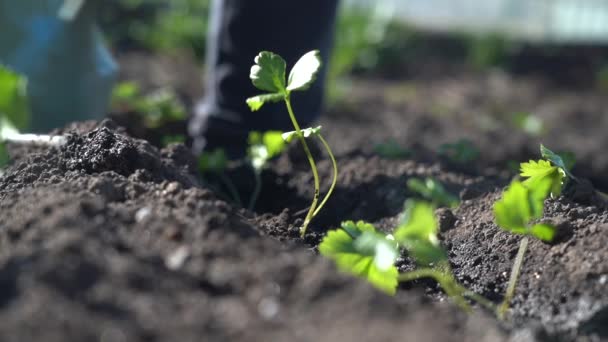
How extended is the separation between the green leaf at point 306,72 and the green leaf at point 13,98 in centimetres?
117

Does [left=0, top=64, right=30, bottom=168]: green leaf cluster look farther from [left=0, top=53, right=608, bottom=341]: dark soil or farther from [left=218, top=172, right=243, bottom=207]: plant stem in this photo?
[left=218, top=172, right=243, bottom=207]: plant stem

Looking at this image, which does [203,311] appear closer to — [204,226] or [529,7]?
[204,226]

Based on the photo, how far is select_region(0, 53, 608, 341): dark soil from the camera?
102cm

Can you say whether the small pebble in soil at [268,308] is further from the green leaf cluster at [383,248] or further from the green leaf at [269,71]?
the green leaf at [269,71]

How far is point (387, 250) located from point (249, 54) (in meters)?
1.47

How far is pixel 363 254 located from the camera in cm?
134

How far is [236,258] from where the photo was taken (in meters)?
1.19

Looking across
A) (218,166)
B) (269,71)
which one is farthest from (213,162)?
(269,71)

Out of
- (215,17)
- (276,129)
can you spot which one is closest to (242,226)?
(276,129)

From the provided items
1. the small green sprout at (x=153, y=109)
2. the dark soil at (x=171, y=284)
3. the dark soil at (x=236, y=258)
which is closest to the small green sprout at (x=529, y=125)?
the dark soil at (x=236, y=258)

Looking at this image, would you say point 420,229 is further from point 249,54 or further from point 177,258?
point 249,54

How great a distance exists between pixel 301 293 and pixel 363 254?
0.26 meters

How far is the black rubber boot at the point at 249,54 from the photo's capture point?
251 cm

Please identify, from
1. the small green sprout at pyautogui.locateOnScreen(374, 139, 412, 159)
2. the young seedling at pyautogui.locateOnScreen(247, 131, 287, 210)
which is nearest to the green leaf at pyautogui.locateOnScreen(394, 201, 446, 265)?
the young seedling at pyautogui.locateOnScreen(247, 131, 287, 210)
